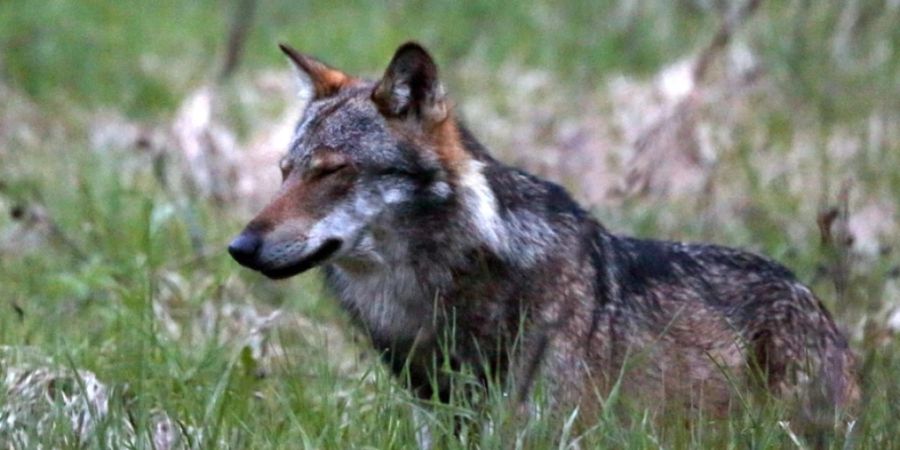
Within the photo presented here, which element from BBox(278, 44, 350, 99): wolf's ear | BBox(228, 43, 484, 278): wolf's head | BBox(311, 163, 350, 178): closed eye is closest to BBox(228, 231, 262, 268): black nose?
BBox(228, 43, 484, 278): wolf's head

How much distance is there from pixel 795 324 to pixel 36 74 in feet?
26.6

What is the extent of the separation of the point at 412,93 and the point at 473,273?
62cm

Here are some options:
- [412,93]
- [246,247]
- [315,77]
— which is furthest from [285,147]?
[246,247]

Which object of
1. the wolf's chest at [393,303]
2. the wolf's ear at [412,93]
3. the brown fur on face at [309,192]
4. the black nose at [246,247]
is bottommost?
the wolf's chest at [393,303]

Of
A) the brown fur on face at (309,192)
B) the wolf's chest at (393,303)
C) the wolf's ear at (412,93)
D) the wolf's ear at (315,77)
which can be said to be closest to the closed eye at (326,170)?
the brown fur on face at (309,192)

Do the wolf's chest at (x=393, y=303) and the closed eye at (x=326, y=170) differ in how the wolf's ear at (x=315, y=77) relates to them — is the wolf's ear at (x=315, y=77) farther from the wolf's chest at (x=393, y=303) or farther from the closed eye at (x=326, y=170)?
the wolf's chest at (x=393, y=303)

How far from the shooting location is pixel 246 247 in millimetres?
5367

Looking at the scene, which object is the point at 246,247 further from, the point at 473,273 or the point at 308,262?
the point at 473,273

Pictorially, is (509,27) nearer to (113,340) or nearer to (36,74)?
(36,74)

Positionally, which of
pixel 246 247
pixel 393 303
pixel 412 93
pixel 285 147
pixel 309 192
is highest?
pixel 412 93

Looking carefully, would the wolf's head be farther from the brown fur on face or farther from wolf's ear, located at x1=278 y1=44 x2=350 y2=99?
wolf's ear, located at x1=278 y1=44 x2=350 y2=99

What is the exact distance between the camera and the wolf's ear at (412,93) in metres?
5.68

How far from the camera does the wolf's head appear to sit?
5438 mm

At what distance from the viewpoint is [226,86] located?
1295cm
